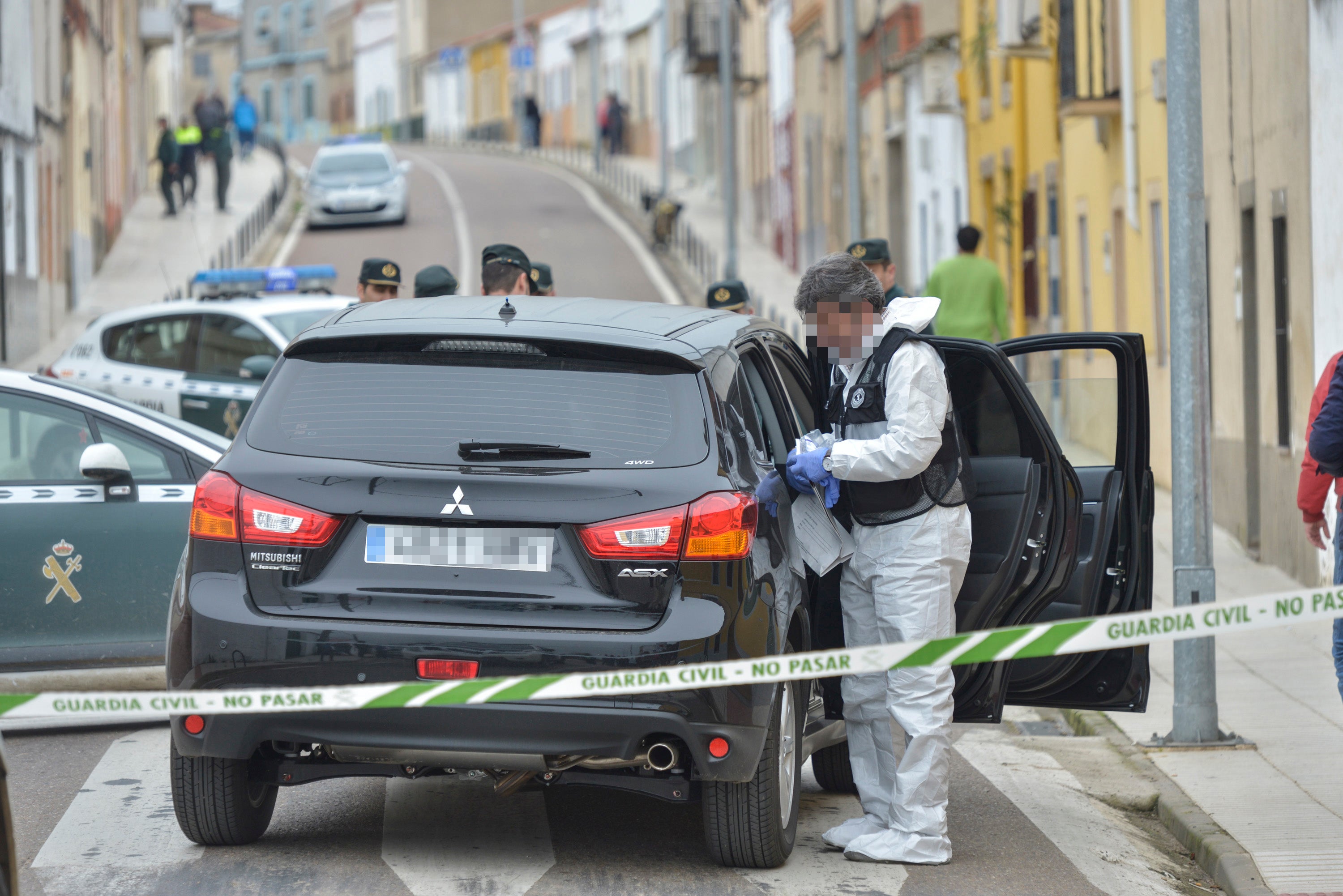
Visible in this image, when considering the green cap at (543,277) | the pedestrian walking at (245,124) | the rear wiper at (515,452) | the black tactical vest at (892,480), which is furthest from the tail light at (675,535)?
the pedestrian walking at (245,124)

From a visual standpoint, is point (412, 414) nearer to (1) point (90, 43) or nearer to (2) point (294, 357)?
(2) point (294, 357)

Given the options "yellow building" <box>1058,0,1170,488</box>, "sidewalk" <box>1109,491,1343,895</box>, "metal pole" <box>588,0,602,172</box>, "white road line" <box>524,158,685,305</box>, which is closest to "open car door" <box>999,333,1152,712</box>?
"sidewalk" <box>1109,491,1343,895</box>

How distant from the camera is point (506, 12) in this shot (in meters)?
100

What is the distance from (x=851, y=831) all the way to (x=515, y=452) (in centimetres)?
179

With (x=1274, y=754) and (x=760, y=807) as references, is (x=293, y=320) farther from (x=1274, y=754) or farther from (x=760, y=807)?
(x=760, y=807)

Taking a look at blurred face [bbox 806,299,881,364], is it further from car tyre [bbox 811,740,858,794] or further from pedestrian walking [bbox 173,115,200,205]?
pedestrian walking [bbox 173,115,200,205]

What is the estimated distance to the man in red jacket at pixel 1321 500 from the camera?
676 centimetres

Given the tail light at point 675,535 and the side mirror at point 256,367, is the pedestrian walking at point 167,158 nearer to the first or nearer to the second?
the side mirror at point 256,367

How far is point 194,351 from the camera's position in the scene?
15.0 metres

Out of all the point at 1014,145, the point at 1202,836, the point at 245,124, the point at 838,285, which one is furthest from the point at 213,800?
the point at 245,124

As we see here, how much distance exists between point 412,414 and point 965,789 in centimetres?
295

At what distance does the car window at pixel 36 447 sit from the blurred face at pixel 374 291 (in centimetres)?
297

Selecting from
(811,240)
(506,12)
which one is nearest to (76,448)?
(811,240)

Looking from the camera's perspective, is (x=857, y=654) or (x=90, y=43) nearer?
(x=857, y=654)
